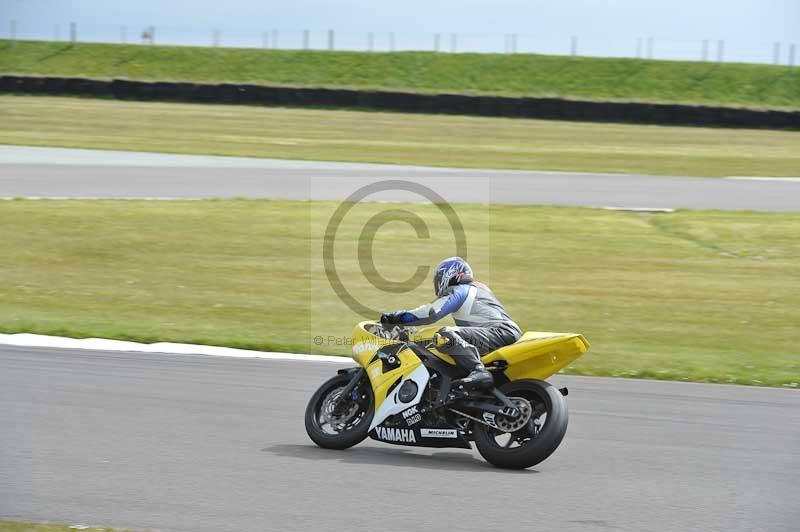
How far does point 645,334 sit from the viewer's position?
14.9 m

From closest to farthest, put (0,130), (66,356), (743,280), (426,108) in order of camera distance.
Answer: (66,356) → (743,280) → (0,130) → (426,108)

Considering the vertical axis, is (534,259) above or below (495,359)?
below

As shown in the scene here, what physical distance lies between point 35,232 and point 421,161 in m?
13.6

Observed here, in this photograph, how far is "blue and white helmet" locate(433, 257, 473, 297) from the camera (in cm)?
823

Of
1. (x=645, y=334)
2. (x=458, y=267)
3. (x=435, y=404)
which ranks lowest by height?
(x=645, y=334)

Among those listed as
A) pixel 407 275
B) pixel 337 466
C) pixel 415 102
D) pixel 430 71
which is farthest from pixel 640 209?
pixel 430 71

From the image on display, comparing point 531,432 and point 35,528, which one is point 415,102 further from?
point 35,528

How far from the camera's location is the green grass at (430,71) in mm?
52906

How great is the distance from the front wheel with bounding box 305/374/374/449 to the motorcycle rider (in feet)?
2.27

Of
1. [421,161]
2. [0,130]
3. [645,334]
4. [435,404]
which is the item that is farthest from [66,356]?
[0,130]

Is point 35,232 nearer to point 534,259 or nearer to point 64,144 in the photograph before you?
point 534,259

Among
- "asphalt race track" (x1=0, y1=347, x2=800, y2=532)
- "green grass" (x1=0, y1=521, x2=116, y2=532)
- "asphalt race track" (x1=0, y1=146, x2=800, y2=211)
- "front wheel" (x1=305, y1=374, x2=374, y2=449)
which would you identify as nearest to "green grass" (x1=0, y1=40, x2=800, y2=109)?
"asphalt race track" (x1=0, y1=146, x2=800, y2=211)

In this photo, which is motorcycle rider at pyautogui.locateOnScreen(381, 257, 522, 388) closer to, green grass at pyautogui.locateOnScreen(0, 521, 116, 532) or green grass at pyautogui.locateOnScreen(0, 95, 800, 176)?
green grass at pyautogui.locateOnScreen(0, 521, 116, 532)

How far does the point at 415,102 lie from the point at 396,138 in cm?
543
